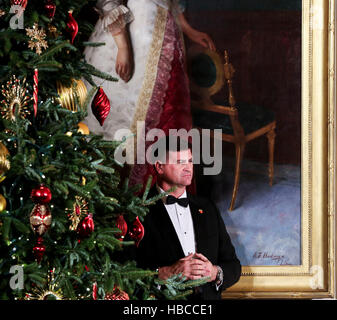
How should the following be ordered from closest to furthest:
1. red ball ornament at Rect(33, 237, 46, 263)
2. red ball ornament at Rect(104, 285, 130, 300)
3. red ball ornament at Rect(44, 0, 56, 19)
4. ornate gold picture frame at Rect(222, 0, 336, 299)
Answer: red ball ornament at Rect(33, 237, 46, 263) < red ball ornament at Rect(44, 0, 56, 19) < red ball ornament at Rect(104, 285, 130, 300) < ornate gold picture frame at Rect(222, 0, 336, 299)

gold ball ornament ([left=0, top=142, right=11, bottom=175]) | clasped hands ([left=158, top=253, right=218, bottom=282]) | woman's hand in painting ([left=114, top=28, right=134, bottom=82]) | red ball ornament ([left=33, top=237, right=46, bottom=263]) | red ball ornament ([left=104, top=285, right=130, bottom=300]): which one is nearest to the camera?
gold ball ornament ([left=0, top=142, right=11, bottom=175])

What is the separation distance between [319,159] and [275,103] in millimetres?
524

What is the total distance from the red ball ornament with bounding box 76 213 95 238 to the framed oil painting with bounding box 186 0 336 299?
126 centimetres

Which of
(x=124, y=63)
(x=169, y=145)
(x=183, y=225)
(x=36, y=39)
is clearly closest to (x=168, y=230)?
(x=183, y=225)

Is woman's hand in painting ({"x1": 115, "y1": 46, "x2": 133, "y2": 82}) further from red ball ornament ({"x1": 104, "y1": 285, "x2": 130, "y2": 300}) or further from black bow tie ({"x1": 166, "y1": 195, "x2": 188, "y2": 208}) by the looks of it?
red ball ornament ({"x1": 104, "y1": 285, "x2": 130, "y2": 300})

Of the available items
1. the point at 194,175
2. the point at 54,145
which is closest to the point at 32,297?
the point at 54,145

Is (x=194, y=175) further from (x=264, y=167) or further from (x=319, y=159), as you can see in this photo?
(x=319, y=159)

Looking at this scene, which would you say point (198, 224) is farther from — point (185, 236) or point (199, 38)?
point (199, 38)

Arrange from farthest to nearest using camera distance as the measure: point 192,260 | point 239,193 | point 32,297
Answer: point 239,193, point 192,260, point 32,297

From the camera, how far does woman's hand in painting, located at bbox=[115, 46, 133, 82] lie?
3.63 metres

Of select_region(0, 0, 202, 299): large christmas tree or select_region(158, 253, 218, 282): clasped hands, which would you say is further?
select_region(158, 253, 218, 282): clasped hands

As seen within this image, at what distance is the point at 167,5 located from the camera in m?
3.66

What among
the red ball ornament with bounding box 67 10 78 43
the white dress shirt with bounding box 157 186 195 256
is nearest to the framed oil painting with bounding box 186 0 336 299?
the white dress shirt with bounding box 157 186 195 256

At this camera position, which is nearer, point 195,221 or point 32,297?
point 32,297
